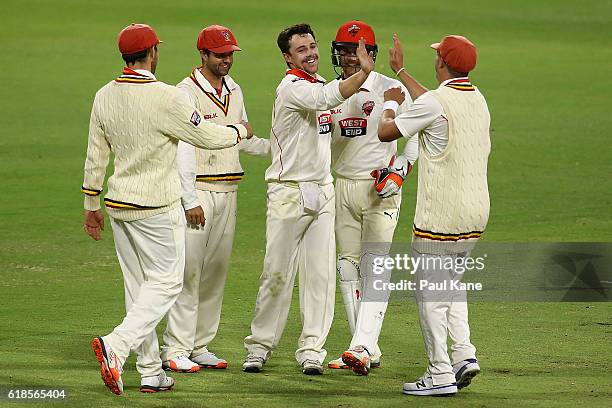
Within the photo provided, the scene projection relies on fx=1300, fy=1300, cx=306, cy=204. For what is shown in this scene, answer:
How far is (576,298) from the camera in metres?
9.70

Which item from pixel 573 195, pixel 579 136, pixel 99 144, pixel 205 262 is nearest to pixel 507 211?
pixel 573 195

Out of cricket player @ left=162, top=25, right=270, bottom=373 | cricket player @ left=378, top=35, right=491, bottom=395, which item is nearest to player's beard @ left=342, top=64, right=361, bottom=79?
cricket player @ left=162, top=25, right=270, bottom=373

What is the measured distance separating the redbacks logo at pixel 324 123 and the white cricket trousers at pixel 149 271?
112 cm

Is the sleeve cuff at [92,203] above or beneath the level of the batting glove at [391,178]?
beneath

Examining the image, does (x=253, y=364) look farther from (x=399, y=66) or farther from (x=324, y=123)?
(x=399, y=66)

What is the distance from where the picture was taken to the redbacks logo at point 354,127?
7.99 meters

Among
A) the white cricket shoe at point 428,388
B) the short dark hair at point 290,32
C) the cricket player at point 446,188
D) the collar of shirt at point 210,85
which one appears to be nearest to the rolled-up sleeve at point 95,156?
the collar of shirt at point 210,85

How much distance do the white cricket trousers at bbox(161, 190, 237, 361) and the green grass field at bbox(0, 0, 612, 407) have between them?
0.28 metres

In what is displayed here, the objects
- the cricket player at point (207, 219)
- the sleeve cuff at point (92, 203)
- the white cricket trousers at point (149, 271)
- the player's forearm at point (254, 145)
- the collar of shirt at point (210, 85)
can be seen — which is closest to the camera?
the white cricket trousers at point (149, 271)

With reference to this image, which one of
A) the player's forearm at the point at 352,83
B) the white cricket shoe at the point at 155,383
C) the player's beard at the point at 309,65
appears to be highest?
the player's beard at the point at 309,65

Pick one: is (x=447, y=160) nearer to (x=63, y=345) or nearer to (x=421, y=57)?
(x=63, y=345)

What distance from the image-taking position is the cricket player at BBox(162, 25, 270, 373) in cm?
777

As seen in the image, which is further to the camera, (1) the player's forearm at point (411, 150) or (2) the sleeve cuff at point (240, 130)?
(1) the player's forearm at point (411, 150)

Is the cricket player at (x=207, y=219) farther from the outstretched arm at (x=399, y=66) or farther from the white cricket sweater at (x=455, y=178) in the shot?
the white cricket sweater at (x=455, y=178)
